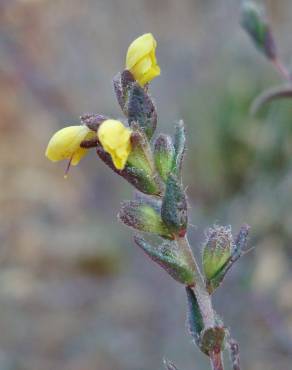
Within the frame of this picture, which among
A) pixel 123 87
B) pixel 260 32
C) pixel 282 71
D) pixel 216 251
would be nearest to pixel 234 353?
pixel 216 251

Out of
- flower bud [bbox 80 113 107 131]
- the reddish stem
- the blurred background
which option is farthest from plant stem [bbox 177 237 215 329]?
the blurred background

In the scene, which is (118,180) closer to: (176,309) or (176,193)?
(176,309)

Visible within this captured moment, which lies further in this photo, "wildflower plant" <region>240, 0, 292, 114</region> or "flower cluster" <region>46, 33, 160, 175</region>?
"wildflower plant" <region>240, 0, 292, 114</region>

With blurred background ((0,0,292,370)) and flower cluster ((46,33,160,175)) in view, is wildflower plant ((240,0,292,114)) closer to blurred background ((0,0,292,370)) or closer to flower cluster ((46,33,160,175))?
flower cluster ((46,33,160,175))

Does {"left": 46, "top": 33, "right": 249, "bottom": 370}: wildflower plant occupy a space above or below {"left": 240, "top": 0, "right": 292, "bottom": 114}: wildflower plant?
below

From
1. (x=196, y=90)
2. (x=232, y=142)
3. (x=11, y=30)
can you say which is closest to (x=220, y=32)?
(x=196, y=90)

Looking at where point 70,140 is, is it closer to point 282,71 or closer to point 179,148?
→ point 179,148

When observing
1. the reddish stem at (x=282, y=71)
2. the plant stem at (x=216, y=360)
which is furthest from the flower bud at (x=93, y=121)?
the reddish stem at (x=282, y=71)

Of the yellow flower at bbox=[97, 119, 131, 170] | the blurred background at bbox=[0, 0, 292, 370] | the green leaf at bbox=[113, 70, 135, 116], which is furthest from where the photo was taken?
the blurred background at bbox=[0, 0, 292, 370]
